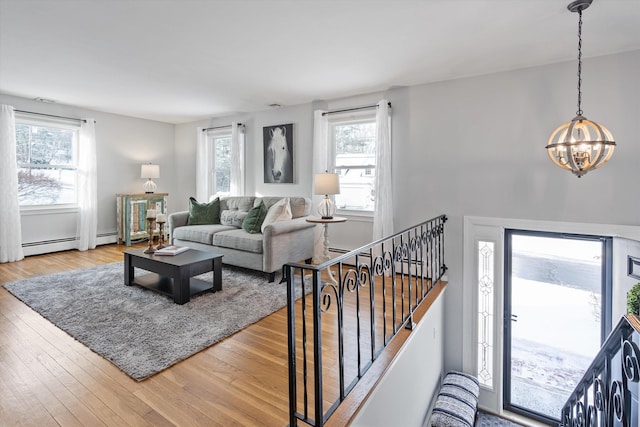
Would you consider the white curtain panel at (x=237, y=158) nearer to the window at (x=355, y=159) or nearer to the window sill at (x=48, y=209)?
the window at (x=355, y=159)

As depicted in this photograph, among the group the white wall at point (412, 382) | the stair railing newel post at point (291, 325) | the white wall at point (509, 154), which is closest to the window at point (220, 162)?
the white wall at point (509, 154)

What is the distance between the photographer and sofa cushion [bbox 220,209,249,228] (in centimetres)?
479

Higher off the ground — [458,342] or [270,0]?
[270,0]

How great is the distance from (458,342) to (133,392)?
11.2 feet

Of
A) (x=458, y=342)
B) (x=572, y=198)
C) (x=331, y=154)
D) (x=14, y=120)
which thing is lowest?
(x=458, y=342)

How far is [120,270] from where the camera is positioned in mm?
4250

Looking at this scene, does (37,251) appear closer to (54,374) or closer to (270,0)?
(54,374)

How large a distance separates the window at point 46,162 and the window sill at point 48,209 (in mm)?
63

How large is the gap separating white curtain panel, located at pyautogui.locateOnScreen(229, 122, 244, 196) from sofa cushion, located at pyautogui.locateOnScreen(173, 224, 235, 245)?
0.98 m

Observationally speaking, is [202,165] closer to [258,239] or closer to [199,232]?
[199,232]

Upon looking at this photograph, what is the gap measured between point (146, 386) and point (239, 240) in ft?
7.26

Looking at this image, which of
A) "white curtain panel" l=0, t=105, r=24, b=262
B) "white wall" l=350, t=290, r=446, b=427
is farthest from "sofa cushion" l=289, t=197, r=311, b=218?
"white curtain panel" l=0, t=105, r=24, b=262

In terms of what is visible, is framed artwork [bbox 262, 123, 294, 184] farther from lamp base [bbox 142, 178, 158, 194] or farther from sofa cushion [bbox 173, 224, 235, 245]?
lamp base [bbox 142, 178, 158, 194]

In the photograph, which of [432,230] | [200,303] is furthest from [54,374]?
[432,230]
